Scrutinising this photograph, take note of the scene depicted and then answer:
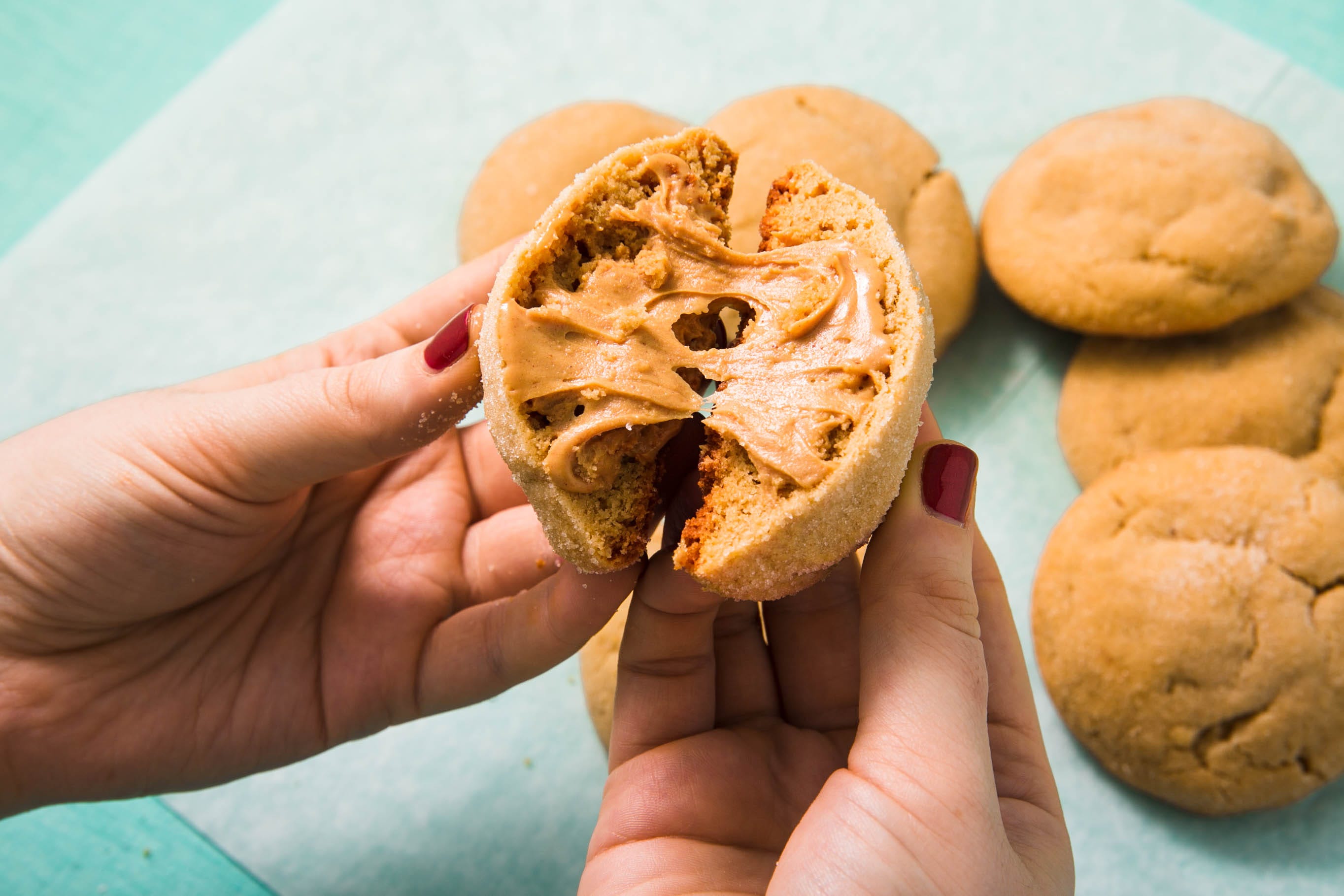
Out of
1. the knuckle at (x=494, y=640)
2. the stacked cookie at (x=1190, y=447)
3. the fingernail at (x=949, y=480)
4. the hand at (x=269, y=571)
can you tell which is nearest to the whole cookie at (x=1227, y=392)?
the stacked cookie at (x=1190, y=447)

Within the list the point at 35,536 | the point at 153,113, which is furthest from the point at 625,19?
the point at 35,536

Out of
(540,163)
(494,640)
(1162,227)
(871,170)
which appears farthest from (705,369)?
(1162,227)

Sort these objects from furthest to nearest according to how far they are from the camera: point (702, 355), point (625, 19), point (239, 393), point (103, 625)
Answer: point (625, 19)
point (103, 625)
point (239, 393)
point (702, 355)

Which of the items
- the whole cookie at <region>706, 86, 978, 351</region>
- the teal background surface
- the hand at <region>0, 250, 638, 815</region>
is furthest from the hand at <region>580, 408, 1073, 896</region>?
the teal background surface

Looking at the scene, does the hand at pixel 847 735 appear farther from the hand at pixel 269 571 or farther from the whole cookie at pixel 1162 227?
the whole cookie at pixel 1162 227

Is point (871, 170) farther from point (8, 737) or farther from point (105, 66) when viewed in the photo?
point (105, 66)

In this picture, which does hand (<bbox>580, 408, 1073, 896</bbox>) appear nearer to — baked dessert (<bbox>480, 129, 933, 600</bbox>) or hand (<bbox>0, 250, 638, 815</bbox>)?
baked dessert (<bbox>480, 129, 933, 600</bbox>)

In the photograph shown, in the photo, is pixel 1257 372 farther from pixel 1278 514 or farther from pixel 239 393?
pixel 239 393
